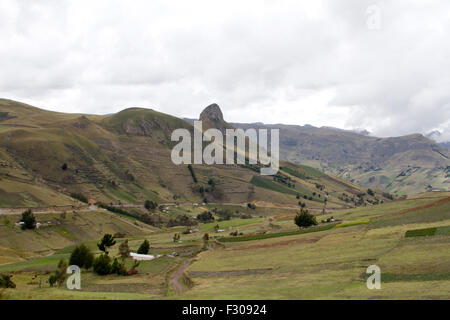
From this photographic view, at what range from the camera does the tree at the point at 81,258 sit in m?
71.6

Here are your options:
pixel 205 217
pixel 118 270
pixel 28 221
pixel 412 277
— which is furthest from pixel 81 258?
pixel 205 217

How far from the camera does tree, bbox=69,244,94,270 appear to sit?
2817 inches

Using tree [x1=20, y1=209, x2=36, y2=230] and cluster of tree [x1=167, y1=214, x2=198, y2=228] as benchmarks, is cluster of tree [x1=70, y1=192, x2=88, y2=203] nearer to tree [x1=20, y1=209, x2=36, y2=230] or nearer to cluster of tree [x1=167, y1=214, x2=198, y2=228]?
cluster of tree [x1=167, y1=214, x2=198, y2=228]

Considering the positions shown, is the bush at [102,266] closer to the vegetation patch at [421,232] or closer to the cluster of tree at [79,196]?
the vegetation patch at [421,232]

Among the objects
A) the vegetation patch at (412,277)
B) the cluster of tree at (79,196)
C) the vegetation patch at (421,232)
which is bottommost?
the vegetation patch at (412,277)

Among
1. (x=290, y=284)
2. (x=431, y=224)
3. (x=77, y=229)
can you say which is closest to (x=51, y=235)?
(x=77, y=229)

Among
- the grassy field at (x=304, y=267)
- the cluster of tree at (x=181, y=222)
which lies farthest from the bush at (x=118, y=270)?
the cluster of tree at (x=181, y=222)

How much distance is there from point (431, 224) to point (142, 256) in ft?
205

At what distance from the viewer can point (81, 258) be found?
71.9 meters

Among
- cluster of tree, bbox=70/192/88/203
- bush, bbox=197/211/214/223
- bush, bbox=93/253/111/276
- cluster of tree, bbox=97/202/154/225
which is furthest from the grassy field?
bush, bbox=197/211/214/223

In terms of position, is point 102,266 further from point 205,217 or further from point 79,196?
point 205,217
